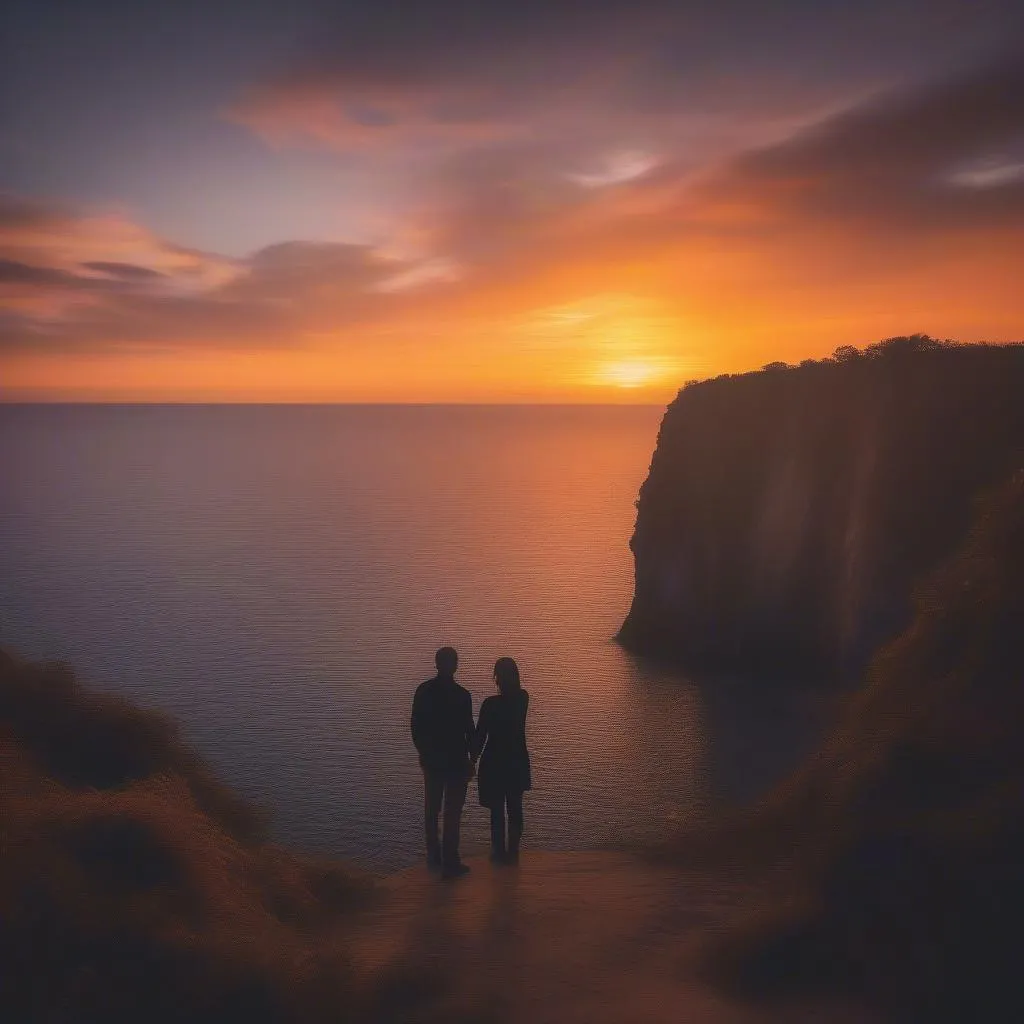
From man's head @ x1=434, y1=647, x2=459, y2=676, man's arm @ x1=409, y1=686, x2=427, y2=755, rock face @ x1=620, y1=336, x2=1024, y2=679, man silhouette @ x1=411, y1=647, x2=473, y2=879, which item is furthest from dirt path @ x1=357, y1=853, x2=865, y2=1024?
rock face @ x1=620, y1=336, x2=1024, y2=679

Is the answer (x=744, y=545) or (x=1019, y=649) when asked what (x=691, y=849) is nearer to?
(x=1019, y=649)

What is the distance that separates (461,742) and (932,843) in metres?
5.80

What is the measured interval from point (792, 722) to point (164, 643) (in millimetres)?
30369

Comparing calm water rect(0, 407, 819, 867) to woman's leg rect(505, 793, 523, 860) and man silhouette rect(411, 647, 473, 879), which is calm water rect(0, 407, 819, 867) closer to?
woman's leg rect(505, 793, 523, 860)

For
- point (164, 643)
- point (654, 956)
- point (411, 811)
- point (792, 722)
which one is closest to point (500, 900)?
point (654, 956)

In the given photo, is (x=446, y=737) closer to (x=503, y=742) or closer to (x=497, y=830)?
(x=503, y=742)

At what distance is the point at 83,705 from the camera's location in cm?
1457

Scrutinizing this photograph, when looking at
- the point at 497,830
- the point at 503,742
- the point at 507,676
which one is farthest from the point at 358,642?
the point at 507,676

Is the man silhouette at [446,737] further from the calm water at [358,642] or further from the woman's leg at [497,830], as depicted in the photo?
the calm water at [358,642]

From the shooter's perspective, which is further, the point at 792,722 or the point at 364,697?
the point at 364,697

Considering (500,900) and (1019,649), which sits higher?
(1019,649)

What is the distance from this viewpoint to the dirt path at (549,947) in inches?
335

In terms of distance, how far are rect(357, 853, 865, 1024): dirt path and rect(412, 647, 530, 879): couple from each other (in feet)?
3.61

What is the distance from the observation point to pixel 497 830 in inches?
515
